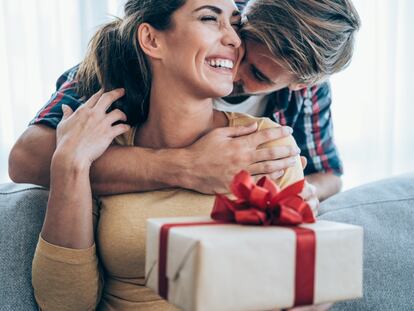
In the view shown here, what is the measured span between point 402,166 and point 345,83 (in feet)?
1.55

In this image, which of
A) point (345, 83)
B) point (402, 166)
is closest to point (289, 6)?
point (345, 83)

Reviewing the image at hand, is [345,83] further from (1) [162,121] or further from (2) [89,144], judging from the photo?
(2) [89,144]

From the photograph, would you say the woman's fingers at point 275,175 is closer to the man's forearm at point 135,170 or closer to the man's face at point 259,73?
the man's forearm at point 135,170

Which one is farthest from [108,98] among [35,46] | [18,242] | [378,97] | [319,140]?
[378,97]

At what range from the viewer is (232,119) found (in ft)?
4.83

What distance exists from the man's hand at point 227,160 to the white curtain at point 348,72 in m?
1.45

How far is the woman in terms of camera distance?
4.32 feet

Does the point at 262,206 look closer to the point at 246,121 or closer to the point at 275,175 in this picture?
the point at 275,175

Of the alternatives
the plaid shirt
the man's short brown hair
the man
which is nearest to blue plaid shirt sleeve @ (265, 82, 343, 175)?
the plaid shirt

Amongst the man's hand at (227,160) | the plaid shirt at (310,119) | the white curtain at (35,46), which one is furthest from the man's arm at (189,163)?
the white curtain at (35,46)

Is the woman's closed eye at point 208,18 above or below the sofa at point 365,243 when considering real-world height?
above

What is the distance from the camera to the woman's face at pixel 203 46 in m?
1.32

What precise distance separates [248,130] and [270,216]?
452 millimetres

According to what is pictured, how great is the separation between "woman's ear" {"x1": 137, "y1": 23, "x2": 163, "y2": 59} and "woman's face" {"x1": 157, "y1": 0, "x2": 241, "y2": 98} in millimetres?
33
